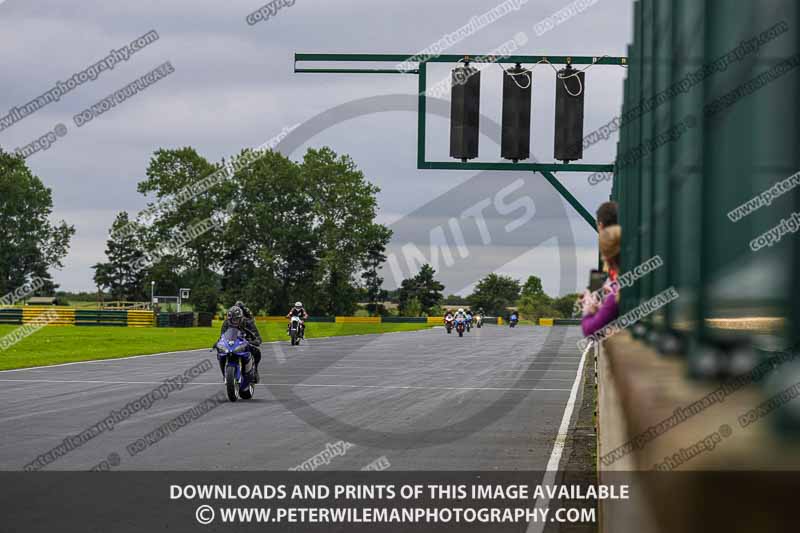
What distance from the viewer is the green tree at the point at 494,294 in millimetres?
148000

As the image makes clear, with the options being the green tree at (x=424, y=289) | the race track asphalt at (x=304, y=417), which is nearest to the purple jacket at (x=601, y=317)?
the race track asphalt at (x=304, y=417)

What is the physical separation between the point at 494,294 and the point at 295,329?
113 m

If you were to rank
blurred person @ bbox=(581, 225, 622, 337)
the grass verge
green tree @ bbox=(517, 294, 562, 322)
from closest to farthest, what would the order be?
1. blurred person @ bbox=(581, 225, 622, 337)
2. the grass verge
3. green tree @ bbox=(517, 294, 562, 322)

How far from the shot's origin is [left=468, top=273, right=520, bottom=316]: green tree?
14800cm

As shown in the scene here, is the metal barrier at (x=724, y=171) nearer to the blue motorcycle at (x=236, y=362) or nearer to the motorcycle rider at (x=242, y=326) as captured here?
the blue motorcycle at (x=236, y=362)

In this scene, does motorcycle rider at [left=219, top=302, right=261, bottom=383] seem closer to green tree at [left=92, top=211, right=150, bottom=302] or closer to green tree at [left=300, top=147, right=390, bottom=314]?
green tree at [left=300, top=147, right=390, bottom=314]

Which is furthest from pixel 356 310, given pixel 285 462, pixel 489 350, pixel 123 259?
pixel 285 462

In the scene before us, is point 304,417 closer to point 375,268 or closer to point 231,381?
point 231,381

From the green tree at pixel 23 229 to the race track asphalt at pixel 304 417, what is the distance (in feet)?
261

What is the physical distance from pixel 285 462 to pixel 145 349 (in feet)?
90.1

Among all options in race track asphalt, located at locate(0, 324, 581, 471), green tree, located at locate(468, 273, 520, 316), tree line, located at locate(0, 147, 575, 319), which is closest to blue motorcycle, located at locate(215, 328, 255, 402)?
race track asphalt, located at locate(0, 324, 581, 471)

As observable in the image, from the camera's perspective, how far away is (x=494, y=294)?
152 meters

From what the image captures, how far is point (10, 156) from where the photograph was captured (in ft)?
345

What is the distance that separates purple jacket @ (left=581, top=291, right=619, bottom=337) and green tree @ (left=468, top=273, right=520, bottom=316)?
452 ft
